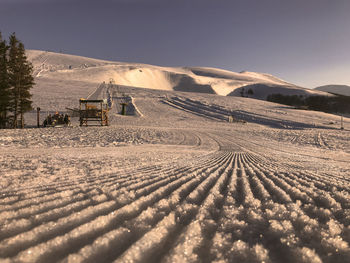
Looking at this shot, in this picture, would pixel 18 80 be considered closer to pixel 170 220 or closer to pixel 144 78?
pixel 170 220

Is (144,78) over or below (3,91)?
over

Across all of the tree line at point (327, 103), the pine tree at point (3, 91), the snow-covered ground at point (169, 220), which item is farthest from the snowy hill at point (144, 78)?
the snow-covered ground at point (169, 220)

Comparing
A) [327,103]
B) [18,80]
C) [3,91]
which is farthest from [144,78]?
[3,91]

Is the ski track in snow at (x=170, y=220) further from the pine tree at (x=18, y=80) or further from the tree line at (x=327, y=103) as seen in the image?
the tree line at (x=327, y=103)

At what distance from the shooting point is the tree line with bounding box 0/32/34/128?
60.7 feet

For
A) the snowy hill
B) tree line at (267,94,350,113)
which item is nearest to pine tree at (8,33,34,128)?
tree line at (267,94,350,113)

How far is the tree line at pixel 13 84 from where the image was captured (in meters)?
18.5

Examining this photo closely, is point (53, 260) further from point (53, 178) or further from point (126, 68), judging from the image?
point (126, 68)

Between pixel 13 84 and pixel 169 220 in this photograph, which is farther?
pixel 13 84

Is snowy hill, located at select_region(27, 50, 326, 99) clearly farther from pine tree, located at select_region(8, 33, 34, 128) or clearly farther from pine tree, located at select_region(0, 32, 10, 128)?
pine tree, located at select_region(0, 32, 10, 128)

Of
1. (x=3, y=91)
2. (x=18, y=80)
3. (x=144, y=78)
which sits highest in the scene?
(x=144, y=78)

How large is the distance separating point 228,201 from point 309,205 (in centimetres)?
82

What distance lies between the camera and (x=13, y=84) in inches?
748

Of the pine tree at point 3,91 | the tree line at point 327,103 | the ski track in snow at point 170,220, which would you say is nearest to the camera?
the ski track in snow at point 170,220
